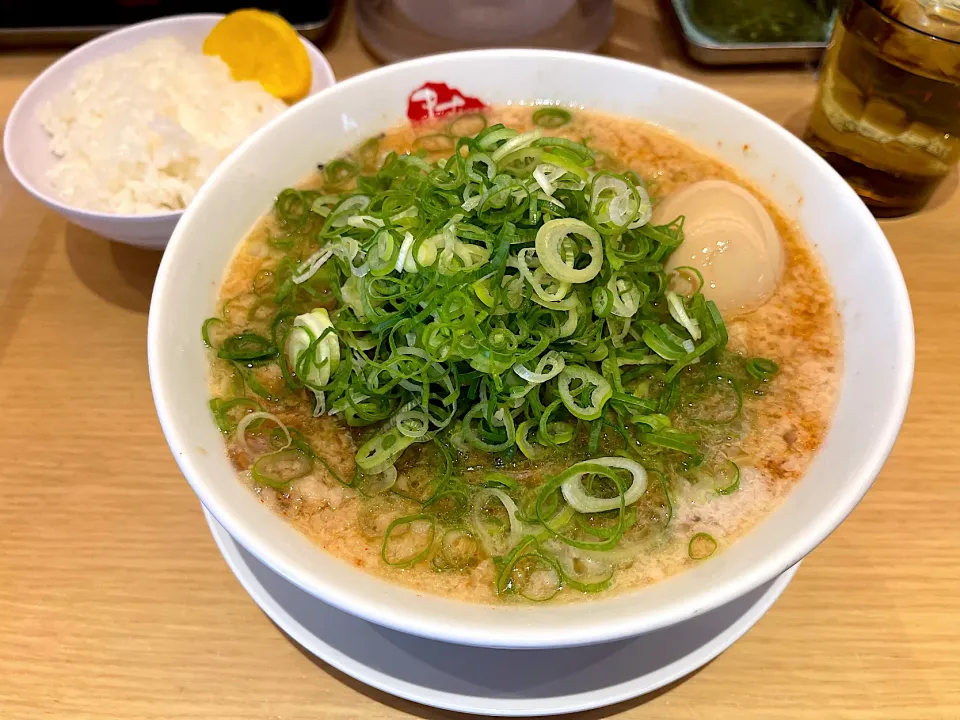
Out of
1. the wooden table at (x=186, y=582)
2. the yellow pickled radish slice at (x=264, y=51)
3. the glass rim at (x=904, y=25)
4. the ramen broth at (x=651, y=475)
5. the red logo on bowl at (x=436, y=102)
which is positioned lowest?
the wooden table at (x=186, y=582)

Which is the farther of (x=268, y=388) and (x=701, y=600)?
(x=268, y=388)

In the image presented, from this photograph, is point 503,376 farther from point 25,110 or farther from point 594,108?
point 25,110

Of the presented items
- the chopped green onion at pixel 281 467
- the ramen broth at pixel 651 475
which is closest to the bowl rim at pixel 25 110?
the ramen broth at pixel 651 475

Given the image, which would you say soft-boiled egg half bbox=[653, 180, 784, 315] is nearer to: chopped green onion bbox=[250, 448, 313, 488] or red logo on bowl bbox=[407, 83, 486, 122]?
red logo on bowl bbox=[407, 83, 486, 122]

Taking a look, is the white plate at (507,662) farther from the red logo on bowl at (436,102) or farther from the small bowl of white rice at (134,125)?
the red logo on bowl at (436,102)

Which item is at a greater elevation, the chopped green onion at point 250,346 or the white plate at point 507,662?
the chopped green onion at point 250,346

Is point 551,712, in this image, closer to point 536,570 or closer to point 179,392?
point 536,570

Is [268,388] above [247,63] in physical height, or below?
below

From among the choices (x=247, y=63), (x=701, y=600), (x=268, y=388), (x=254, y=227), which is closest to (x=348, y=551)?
(x=268, y=388)
